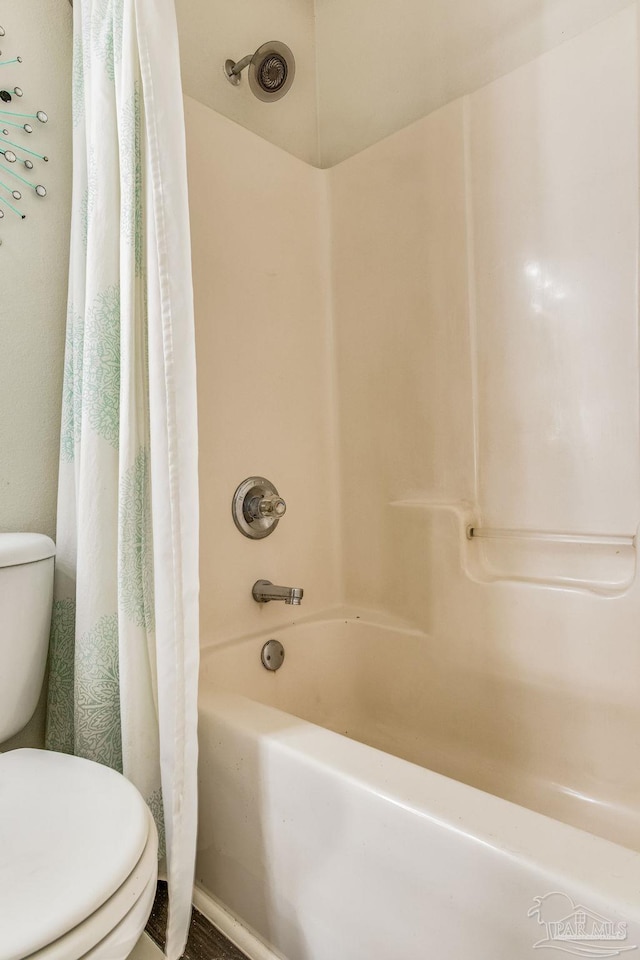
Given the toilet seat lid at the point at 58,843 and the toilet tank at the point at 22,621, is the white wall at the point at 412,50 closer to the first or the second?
the toilet tank at the point at 22,621

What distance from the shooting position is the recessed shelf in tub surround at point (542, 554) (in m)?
1.13

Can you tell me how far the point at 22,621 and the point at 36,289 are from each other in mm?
659

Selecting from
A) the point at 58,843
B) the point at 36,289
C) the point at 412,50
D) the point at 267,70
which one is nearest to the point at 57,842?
the point at 58,843

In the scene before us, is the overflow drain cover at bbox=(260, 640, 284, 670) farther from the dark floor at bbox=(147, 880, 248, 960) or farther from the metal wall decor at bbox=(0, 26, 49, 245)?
the metal wall decor at bbox=(0, 26, 49, 245)

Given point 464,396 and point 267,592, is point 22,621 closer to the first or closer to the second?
point 267,592

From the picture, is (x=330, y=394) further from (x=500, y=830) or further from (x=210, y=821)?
(x=500, y=830)

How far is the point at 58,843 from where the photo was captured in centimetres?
65

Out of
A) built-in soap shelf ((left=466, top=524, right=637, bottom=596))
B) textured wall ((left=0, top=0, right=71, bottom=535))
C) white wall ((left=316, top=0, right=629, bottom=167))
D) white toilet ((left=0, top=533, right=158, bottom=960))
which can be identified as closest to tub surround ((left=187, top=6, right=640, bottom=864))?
built-in soap shelf ((left=466, top=524, right=637, bottom=596))

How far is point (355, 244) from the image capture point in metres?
1.57

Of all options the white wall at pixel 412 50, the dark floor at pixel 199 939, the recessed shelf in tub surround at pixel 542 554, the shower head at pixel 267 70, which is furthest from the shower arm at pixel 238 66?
the dark floor at pixel 199 939

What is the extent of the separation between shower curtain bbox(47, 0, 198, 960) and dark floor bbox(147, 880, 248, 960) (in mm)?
56

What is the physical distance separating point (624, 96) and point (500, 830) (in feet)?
4.30

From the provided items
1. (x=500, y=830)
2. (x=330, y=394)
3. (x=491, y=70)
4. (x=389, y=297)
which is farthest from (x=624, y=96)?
(x=500, y=830)

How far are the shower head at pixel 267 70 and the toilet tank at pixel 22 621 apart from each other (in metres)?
1.30
